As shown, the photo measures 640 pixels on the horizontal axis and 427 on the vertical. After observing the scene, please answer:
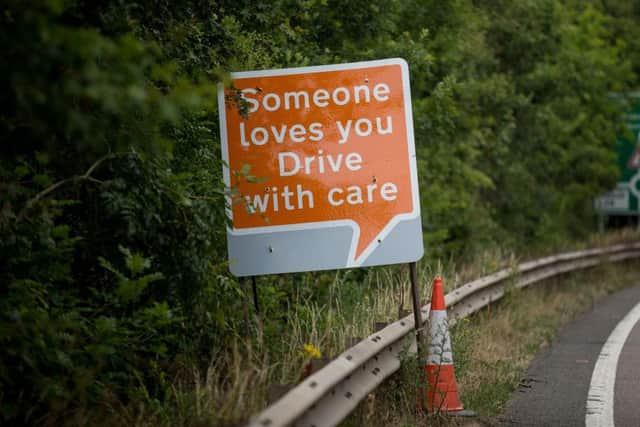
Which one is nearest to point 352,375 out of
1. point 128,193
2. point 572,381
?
point 128,193

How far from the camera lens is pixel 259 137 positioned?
7.62m

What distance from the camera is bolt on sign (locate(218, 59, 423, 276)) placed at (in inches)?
300

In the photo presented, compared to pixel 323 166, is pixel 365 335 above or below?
below

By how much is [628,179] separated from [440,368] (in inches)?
811

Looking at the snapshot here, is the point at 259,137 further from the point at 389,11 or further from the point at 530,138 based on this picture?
the point at 530,138

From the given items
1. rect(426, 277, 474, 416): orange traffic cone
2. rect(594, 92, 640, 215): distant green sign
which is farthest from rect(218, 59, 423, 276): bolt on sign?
rect(594, 92, 640, 215): distant green sign

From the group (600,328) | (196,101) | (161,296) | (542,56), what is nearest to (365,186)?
(161,296)

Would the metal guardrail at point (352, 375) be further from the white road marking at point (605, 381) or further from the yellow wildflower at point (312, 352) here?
the white road marking at point (605, 381)

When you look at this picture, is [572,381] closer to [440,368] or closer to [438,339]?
[438,339]

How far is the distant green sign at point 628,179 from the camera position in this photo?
26859mm

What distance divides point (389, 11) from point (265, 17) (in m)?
4.13

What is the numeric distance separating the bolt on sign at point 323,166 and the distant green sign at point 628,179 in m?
20.0

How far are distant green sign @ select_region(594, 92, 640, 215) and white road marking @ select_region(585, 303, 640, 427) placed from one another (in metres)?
13.8

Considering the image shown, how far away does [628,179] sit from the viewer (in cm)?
2706
